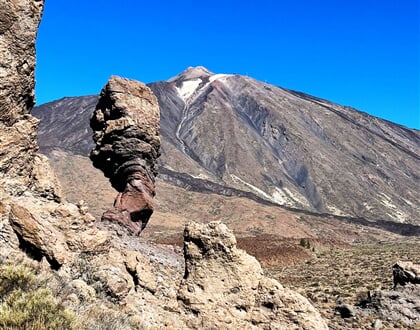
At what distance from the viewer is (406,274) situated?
1712 centimetres

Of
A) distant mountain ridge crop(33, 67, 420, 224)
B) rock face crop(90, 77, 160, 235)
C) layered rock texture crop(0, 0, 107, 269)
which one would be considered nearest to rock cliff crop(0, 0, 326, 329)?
layered rock texture crop(0, 0, 107, 269)

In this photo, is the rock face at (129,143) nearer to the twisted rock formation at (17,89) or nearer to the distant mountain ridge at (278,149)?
the twisted rock formation at (17,89)

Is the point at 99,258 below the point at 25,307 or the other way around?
the other way around

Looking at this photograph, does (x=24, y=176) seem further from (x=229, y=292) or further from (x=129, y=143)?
(x=129, y=143)

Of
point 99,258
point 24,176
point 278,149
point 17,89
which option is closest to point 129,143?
point 24,176

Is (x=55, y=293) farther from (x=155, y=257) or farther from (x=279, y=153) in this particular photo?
(x=279, y=153)

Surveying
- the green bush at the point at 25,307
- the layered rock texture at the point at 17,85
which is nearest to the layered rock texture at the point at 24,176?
the layered rock texture at the point at 17,85

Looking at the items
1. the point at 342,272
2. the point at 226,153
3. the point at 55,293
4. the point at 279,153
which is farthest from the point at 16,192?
the point at 279,153

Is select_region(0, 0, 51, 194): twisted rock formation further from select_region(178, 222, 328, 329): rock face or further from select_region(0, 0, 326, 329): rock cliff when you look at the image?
select_region(178, 222, 328, 329): rock face

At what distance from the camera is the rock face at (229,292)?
811cm

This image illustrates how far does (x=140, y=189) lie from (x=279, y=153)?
139270mm

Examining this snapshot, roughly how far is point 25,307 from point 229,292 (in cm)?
450

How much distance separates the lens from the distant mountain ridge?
398 ft

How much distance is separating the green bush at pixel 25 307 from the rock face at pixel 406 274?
15749 millimetres
